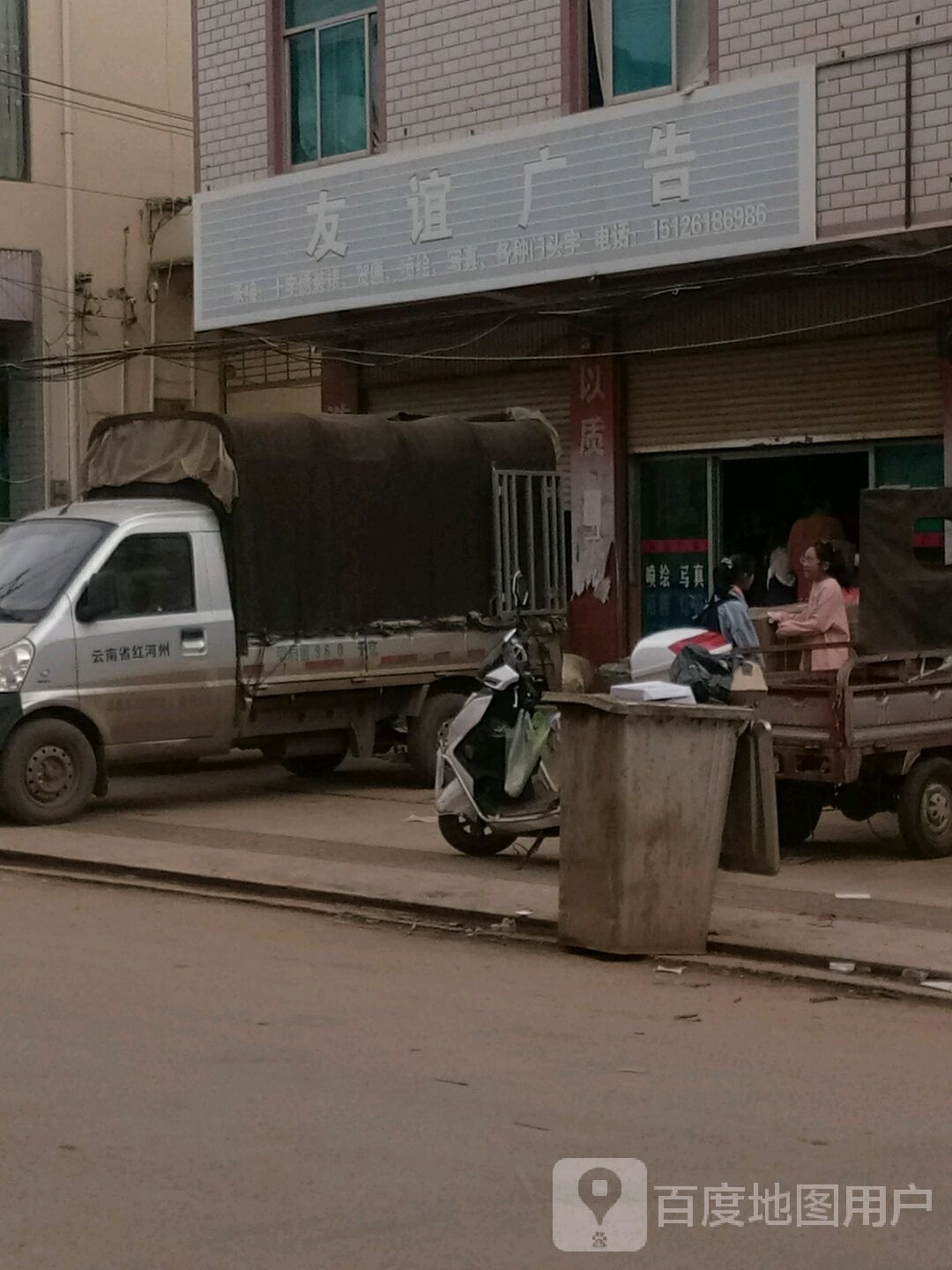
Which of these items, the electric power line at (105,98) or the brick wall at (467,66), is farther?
the electric power line at (105,98)

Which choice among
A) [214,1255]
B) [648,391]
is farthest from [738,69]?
[214,1255]

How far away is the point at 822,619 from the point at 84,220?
17.5m

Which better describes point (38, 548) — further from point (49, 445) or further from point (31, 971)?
point (49, 445)

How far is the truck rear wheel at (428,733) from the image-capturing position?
1543cm

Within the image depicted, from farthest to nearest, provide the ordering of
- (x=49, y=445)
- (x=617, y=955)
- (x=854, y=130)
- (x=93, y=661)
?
(x=49, y=445) < (x=854, y=130) < (x=93, y=661) < (x=617, y=955)

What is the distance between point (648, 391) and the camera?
18.6 meters

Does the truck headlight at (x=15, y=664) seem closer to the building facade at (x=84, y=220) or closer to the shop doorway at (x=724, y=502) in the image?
the shop doorway at (x=724, y=502)

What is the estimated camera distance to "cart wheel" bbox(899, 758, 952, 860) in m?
11.7

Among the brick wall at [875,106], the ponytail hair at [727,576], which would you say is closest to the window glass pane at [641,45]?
the brick wall at [875,106]

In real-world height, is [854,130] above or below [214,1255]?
above

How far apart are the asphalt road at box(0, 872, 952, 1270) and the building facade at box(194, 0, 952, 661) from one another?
28.2ft

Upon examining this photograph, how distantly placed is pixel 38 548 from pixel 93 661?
3.15 ft

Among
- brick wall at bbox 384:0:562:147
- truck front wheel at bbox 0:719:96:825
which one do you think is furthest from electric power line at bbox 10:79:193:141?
truck front wheel at bbox 0:719:96:825

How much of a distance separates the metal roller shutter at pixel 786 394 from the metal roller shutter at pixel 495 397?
2.79ft
